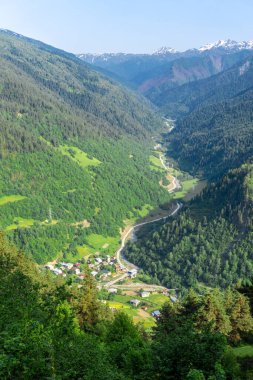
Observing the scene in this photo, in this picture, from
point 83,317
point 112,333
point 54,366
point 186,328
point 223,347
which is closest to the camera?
point 54,366

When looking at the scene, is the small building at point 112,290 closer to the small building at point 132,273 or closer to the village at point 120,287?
the village at point 120,287

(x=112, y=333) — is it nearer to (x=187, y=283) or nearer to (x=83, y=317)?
(x=83, y=317)

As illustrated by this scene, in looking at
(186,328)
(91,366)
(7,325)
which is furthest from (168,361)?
(7,325)

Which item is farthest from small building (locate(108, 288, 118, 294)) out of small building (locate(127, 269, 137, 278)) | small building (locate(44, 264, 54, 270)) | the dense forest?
the dense forest

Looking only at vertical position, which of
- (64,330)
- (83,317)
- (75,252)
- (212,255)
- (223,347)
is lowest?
(75,252)

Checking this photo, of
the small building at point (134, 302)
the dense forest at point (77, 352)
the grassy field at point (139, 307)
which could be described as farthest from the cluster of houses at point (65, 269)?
the dense forest at point (77, 352)

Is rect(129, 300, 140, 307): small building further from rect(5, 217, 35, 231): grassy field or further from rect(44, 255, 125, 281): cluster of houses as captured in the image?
rect(5, 217, 35, 231): grassy field

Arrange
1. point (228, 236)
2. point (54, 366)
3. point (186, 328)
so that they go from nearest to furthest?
1. point (54, 366)
2. point (186, 328)
3. point (228, 236)

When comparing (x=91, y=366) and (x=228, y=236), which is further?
(x=228, y=236)
